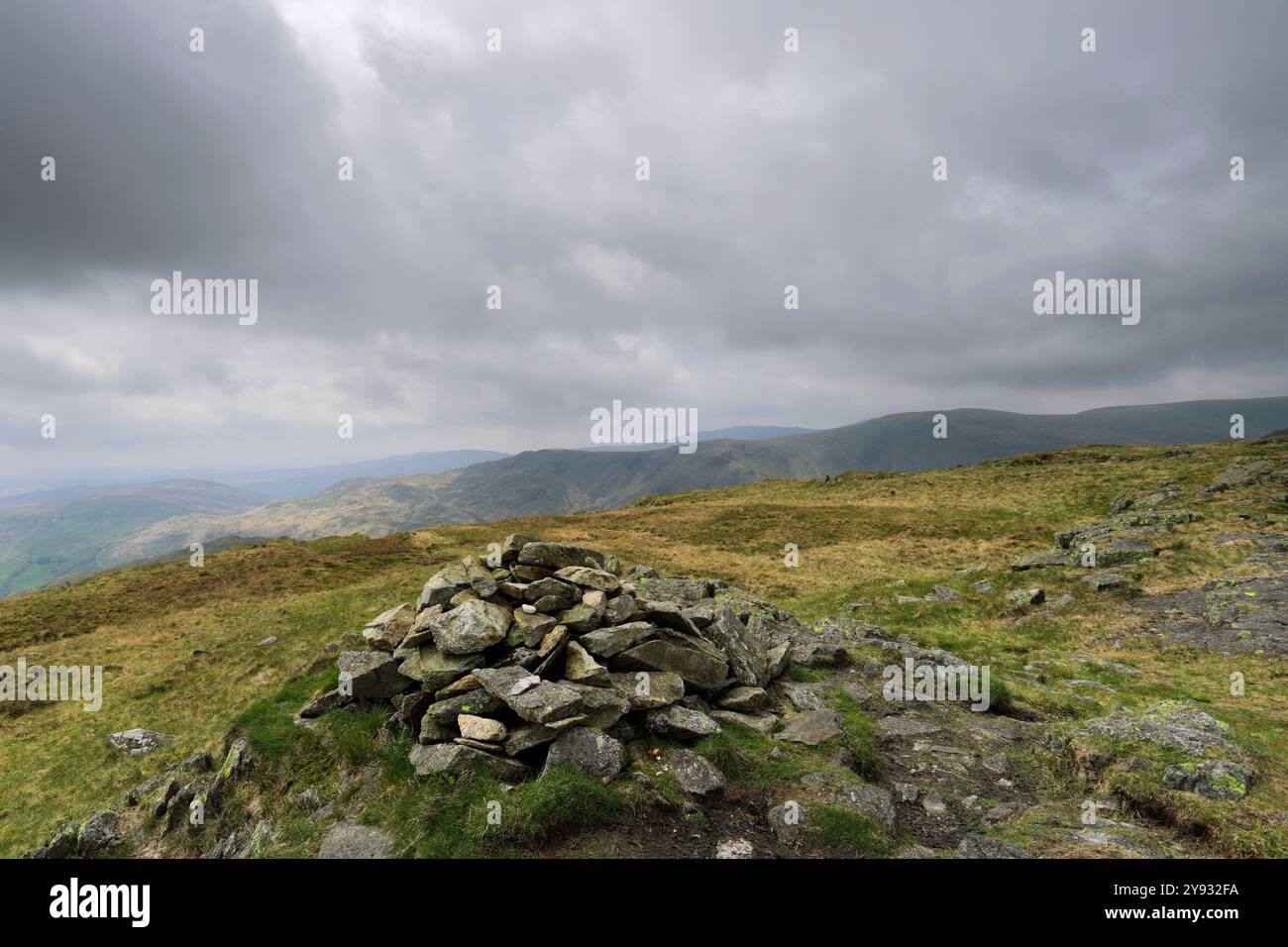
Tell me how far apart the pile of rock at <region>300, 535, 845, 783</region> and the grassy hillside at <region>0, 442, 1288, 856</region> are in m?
1.60

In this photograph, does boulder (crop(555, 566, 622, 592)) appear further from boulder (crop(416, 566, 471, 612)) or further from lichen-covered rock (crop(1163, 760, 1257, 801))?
lichen-covered rock (crop(1163, 760, 1257, 801))

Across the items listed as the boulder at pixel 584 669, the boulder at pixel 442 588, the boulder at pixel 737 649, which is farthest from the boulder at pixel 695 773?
the boulder at pixel 442 588

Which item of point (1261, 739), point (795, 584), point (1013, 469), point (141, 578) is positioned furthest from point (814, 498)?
point (141, 578)

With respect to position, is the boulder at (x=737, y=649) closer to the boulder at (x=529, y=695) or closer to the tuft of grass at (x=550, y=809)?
the boulder at (x=529, y=695)

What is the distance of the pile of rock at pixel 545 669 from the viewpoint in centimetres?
952

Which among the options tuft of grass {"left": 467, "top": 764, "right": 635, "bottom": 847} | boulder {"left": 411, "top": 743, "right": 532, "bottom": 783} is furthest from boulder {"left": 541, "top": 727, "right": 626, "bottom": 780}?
boulder {"left": 411, "top": 743, "right": 532, "bottom": 783}

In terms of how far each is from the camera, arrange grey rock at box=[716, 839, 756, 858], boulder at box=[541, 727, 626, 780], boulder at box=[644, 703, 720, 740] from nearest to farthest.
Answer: grey rock at box=[716, 839, 756, 858] < boulder at box=[541, 727, 626, 780] < boulder at box=[644, 703, 720, 740]

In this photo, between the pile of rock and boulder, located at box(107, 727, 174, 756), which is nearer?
the pile of rock

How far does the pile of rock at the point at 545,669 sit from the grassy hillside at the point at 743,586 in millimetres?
1596

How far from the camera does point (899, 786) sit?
1012 cm

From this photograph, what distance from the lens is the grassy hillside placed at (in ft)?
49.8

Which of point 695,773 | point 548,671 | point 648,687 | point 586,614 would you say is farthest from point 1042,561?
point 548,671
